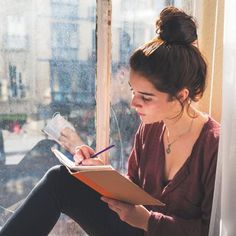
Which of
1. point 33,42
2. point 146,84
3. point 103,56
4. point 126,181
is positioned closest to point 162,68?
point 146,84

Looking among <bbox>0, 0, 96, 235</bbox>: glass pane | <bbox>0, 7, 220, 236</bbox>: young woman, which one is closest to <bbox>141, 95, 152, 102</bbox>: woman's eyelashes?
<bbox>0, 7, 220, 236</bbox>: young woman

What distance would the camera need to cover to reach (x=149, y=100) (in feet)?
2.92

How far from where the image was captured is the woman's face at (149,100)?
88 cm

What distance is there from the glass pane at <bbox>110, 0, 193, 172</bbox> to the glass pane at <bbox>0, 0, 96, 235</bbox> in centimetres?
7

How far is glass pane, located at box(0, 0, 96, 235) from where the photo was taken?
112 cm

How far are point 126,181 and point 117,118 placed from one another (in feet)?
1.68

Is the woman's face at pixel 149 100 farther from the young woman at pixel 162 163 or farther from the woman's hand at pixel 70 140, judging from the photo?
the woman's hand at pixel 70 140

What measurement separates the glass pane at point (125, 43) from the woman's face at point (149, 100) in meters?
0.33

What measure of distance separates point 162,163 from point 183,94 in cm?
20

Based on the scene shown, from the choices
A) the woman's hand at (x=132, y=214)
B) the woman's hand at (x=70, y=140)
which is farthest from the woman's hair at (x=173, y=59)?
the woman's hand at (x=70, y=140)

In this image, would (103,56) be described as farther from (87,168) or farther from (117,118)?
(87,168)

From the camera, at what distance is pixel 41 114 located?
1.20m

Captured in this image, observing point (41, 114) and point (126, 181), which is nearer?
point (126, 181)

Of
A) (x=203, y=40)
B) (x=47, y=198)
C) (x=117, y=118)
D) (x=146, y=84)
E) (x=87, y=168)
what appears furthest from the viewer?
(x=117, y=118)
